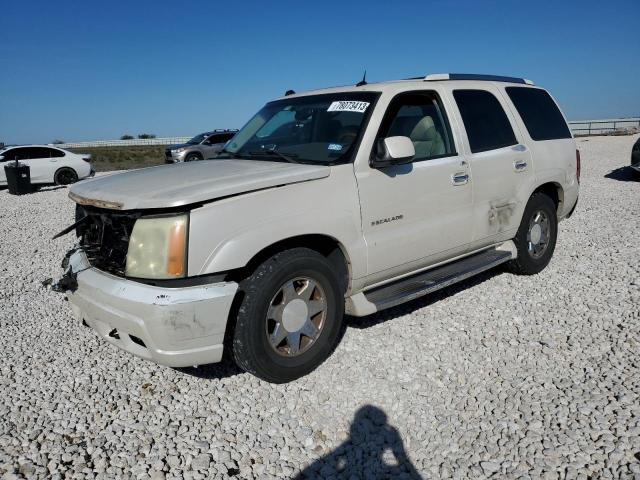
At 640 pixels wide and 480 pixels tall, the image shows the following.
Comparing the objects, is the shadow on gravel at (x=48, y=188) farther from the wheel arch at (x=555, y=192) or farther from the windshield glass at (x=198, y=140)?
the wheel arch at (x=555, y=192)

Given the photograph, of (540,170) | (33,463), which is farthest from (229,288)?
(540,170)

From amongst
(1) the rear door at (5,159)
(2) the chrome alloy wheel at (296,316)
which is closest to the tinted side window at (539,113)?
(2) the chrome alloy wheel at (296,316)

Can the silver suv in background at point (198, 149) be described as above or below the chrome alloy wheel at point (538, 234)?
above

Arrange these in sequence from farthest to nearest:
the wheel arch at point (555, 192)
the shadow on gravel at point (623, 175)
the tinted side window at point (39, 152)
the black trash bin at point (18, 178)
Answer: the tinted side window at point (39, 152) < the black trash bin at point (18, 178) < the shadow on gravel at point (623, 175) < the wheel arch at point (555, 192)

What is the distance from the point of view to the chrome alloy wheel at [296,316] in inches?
128

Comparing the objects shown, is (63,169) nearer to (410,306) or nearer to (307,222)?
(410,306)

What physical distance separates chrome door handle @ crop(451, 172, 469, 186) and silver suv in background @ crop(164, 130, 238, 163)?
19232 mm

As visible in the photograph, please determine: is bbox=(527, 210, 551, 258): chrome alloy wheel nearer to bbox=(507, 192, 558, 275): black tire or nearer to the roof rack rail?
bbox=(507, 192, 558, 275): black tire

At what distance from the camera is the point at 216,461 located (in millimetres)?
2701

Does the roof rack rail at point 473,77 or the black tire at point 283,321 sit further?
the roof rack rail at point 473,77

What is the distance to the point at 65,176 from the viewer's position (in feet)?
56.1

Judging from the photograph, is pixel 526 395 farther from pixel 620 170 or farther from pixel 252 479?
pixel 620 170

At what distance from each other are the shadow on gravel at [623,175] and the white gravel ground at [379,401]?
8771 millimetres

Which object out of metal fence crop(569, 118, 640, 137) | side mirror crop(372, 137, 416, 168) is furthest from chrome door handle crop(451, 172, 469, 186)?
metal fence crop(569, 118, 640, 137)
